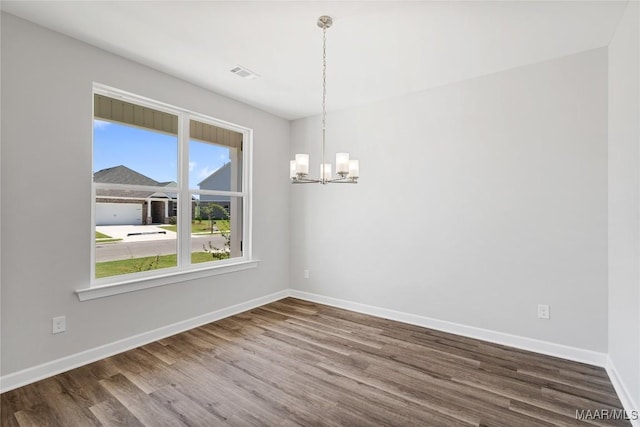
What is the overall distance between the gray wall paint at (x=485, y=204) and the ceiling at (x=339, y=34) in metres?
0.40

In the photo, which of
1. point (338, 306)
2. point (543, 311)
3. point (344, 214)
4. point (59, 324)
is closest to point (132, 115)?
point (59, 324)

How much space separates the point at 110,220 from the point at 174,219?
0.64m

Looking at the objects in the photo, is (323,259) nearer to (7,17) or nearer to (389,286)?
(389,286)

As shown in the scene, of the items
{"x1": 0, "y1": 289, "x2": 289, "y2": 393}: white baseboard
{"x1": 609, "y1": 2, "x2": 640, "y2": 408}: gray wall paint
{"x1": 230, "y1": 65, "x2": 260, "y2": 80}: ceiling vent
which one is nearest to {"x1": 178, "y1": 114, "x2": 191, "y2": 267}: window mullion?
{"x1": 0, "y1": 289, "x2": 289, "y2": 393}: white baseboard

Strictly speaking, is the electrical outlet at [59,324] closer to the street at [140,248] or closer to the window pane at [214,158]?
the street at [140,248]

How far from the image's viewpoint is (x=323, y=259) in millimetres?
4422

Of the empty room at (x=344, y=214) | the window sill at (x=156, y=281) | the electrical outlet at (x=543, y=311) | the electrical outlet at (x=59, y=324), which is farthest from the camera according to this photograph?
the electrical outlet at (x=543, y=311)

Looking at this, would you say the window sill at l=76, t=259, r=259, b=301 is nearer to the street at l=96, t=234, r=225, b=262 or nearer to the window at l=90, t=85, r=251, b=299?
the window at l=90, t=85, r=251, b=299

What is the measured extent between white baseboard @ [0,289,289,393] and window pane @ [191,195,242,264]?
2.23 ft

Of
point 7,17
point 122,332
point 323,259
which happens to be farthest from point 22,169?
point 323,259

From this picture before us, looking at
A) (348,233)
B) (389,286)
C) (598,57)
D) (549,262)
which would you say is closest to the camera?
(598,57)

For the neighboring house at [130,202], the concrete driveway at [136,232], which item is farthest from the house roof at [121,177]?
the concrete driveway at [136,232]

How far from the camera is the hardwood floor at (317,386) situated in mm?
1977

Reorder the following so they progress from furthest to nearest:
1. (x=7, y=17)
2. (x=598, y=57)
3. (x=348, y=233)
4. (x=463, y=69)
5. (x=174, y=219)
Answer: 1. (x=348, y=233)
2. (x=174, y=219)
3. (x=463, y=69)
4. (x=598, y=57)
5. (x=7, y=17)
